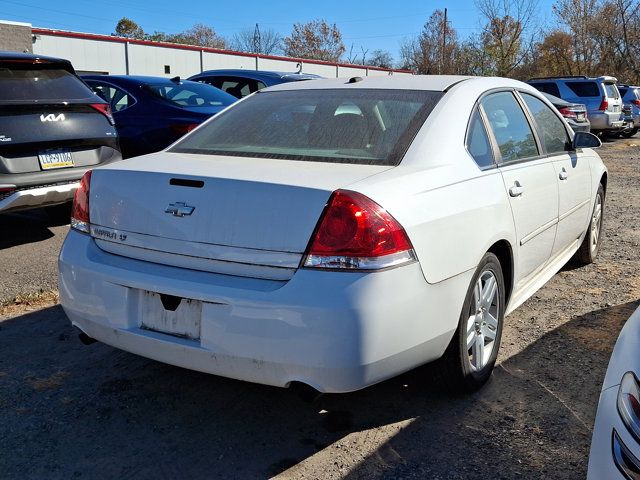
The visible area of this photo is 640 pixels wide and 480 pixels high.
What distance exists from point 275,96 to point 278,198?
4.90ft

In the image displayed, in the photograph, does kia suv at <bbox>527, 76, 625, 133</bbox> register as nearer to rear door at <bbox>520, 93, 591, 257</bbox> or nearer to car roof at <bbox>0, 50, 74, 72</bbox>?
rear door at <bbox>520, 93, 591, 257</bbox>

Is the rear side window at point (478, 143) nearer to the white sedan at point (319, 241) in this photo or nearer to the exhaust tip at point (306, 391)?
the white sedan at point (319, 241)

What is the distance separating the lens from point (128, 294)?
285 centimetres

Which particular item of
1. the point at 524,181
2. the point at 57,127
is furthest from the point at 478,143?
the point at 57,127

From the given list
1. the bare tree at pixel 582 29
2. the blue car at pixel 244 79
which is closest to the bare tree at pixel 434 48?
the bare tree at pixel 582 29

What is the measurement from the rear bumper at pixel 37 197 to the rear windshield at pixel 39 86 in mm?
780

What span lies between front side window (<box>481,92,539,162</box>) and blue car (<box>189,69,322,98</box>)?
6.80 metres

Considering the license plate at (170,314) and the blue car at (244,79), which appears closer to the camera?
the license plate at (170,314)

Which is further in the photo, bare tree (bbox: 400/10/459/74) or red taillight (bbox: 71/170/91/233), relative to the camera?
bare tree (bbox: 400/10/459/74)

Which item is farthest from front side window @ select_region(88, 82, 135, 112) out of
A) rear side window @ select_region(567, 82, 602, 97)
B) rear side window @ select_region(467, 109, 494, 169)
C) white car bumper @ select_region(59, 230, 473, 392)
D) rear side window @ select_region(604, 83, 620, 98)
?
rear side window @ select_region(604, 83, 620, 98)

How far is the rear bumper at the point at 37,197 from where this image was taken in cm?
552

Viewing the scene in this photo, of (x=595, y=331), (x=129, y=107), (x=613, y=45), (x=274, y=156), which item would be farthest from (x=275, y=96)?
(x=613, y=45)

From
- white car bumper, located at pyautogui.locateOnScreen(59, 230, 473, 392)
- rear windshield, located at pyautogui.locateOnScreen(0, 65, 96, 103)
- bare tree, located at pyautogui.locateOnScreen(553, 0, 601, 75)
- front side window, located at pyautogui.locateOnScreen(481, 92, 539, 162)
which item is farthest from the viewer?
bare tree, located at pyautogui.locateOnScreen(553, 0, 601, 75)

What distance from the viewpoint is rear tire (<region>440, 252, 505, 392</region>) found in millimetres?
3062
